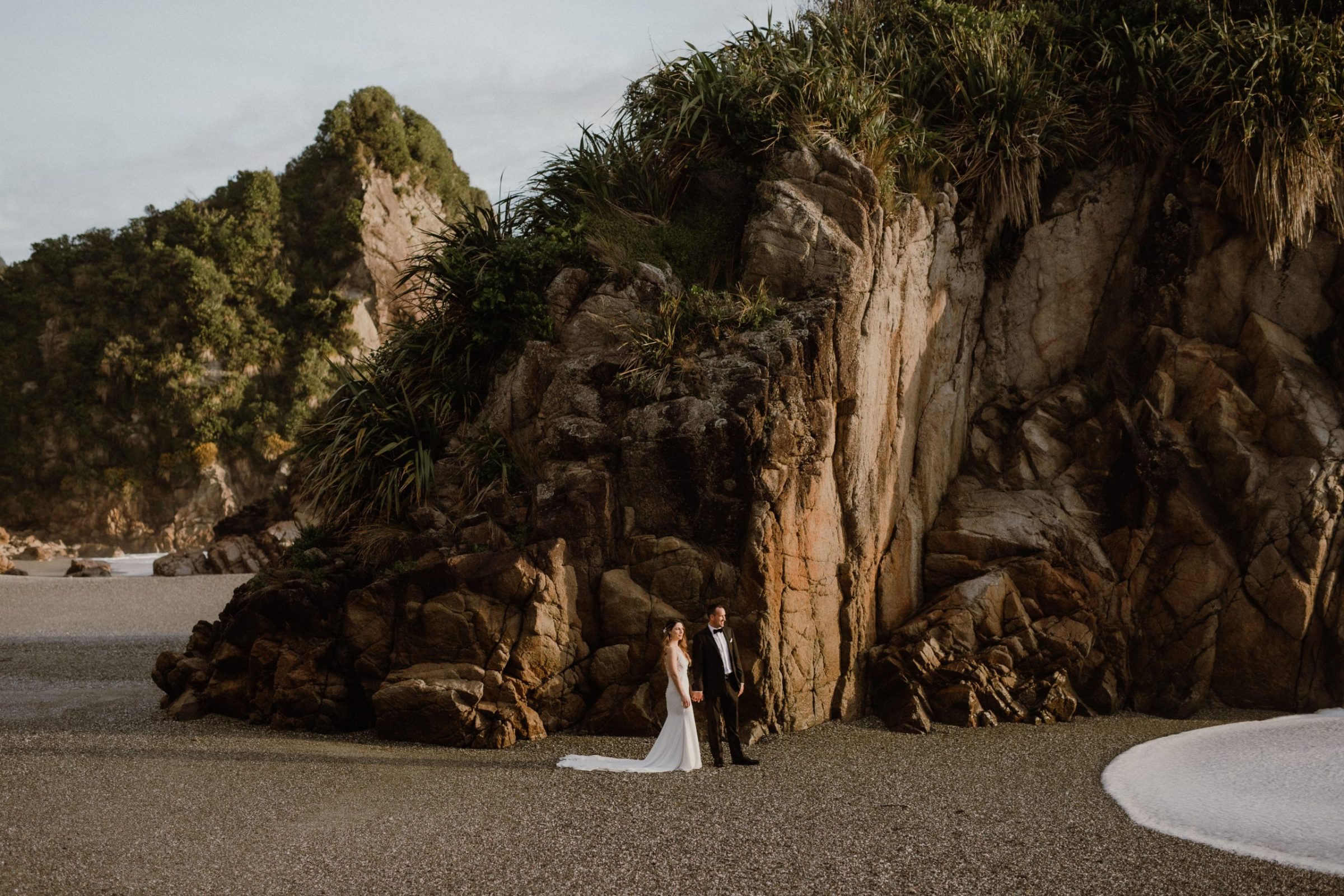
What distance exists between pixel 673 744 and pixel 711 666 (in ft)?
2.48

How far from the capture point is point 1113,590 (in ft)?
37.6

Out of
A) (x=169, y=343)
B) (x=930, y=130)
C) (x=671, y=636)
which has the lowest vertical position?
(x=671, y=636)

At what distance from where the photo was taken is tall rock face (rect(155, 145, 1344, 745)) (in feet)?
32.5

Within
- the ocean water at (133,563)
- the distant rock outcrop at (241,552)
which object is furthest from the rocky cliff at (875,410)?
the ocean water at (133,563)

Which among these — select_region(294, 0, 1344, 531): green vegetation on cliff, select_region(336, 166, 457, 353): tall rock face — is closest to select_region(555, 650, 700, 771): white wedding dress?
select_region(294, 0, 1344, 531): green vegetation on cliff

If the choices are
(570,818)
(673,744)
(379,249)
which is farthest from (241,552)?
(570,818)

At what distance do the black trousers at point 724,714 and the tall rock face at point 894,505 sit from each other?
0.79 meters

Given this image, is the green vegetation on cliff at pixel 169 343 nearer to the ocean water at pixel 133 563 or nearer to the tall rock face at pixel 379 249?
the tall rock face at pixel 379 249

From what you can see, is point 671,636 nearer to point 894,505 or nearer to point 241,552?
point 894,505

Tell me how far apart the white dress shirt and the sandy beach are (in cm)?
86

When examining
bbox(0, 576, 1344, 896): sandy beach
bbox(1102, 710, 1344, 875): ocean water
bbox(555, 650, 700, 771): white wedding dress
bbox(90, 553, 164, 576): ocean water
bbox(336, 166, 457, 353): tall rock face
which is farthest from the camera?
bbox(336, 166, 457, 353): tall rock face

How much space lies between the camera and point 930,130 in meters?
12.9

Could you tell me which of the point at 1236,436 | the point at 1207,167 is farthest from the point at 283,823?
the point at 1207,167

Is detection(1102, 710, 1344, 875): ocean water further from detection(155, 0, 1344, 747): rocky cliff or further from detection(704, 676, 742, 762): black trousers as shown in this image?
detection(704, 676, 742, 762): black trousers
